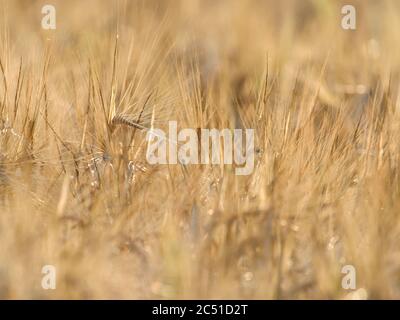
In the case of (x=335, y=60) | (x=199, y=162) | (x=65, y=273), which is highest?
(x=335, y=60)

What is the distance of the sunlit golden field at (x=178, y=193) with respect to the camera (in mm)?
3246

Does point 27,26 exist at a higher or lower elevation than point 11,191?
higher

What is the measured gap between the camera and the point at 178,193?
3627 mm

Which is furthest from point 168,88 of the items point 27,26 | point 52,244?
point 27,26

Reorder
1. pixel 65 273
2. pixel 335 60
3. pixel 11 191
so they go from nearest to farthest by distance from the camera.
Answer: pixel 65 273, pixel 11 191, pixel 335 60

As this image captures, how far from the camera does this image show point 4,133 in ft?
12.6

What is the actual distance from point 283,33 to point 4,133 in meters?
2.20

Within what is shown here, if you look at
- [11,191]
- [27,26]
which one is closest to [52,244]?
[11,191]

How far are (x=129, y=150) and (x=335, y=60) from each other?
5.84ft

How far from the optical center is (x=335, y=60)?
5383 millimetres

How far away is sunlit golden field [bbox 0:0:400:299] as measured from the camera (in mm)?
3246

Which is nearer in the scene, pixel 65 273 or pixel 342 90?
pixel 65 273

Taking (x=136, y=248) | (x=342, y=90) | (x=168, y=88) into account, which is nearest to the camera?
(x=136, y=248)

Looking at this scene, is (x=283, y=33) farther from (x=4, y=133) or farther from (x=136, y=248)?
(x=136, y=248)
